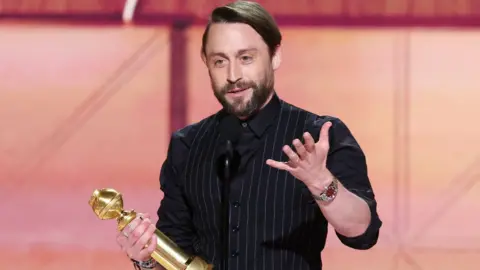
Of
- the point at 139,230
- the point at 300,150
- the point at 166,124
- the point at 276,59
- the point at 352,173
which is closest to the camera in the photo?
the point at 300,150

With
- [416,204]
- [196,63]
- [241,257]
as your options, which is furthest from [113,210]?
[416,204]

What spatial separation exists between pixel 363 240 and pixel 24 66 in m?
1.53

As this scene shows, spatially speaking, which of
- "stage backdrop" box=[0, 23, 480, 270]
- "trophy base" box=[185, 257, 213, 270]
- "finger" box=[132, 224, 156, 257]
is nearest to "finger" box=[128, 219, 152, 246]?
"finger" box=[132, 224, 156, 257]

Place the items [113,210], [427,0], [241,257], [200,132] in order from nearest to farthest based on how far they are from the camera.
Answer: [113,210] → [241,257] → [200,132] → [427,0]

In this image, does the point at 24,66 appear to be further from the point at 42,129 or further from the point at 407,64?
the point at 407,64

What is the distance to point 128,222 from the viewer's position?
1.29 meters

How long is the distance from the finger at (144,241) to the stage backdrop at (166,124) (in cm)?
115

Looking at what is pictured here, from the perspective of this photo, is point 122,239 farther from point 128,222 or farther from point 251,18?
point 251,18

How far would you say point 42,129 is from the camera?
246cm

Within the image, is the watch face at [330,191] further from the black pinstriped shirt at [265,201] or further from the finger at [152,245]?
the finger at [152,245]

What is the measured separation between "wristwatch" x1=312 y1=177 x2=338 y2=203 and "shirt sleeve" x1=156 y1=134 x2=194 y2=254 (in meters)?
0.39

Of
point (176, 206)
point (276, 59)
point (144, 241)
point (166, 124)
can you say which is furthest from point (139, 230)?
point (166, 124)

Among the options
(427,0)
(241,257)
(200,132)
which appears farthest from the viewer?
(427,0)

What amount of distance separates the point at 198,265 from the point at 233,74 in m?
0.37
